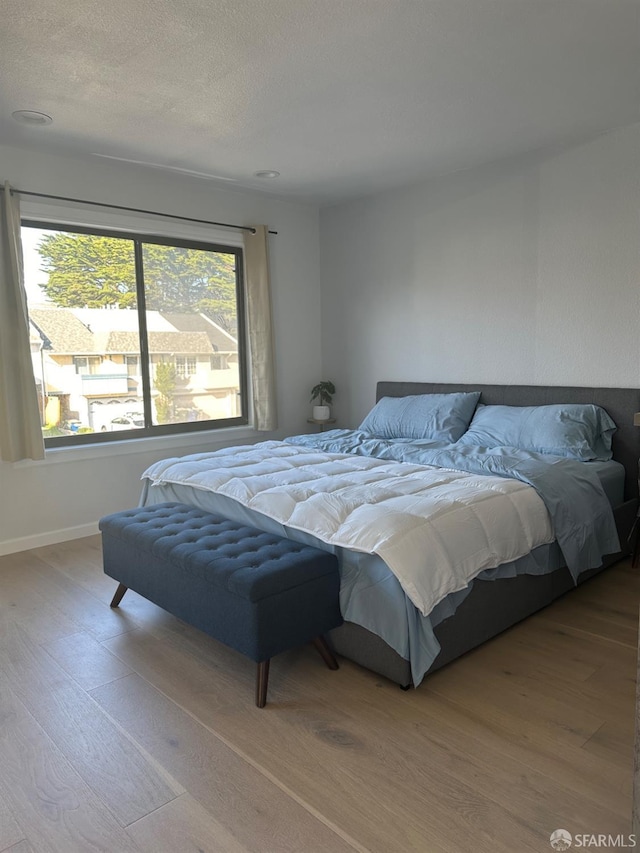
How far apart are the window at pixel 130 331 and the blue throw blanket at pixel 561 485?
190cm

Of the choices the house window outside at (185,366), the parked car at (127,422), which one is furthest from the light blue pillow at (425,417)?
the parked car at (127,422)

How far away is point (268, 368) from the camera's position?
4.97 meters

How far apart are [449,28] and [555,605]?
2.62m

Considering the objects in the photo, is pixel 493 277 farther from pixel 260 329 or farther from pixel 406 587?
pixel 406 587

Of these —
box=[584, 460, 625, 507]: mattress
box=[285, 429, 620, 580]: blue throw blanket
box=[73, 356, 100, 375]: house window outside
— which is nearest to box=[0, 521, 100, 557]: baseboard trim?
box=[73, 356, 100, 375]: house window outside

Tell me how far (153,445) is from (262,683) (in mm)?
2690

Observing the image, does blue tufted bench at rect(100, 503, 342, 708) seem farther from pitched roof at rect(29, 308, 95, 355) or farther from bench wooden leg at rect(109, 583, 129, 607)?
pitched roof at rect(29, 308, 95, 355)

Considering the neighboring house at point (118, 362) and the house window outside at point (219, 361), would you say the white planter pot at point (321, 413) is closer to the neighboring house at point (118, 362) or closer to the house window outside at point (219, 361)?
the neighboring house at point (118, 362)

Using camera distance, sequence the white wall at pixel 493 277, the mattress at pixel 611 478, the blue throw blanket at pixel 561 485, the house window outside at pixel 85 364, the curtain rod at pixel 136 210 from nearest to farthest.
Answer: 1. the blue throw blanket at pixel 561 485
2. the mattress at pixel 611 478
3. the white wall at pixel 493 277
4. the curtain rod at pixel 136 210
5. the house window outside at pixel 85 364

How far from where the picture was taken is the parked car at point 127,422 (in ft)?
14.3

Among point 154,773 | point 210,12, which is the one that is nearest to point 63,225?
point 210,12

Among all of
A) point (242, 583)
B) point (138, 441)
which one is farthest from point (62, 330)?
point (242, 583)

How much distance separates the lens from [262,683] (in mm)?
2127

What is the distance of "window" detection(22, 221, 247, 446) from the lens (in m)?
4.00
